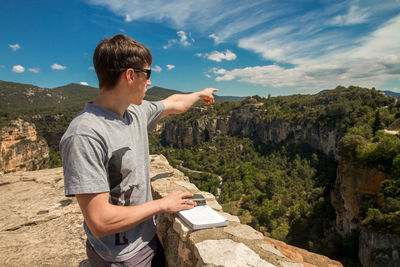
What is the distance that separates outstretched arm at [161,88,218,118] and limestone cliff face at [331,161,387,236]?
15.5 metres

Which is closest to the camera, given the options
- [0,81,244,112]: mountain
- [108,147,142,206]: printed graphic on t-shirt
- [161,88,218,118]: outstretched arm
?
[108,147,142,206]: printed graphic on t-shirt

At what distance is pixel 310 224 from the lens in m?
21.5

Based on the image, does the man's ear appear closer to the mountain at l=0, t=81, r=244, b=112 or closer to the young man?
the young man

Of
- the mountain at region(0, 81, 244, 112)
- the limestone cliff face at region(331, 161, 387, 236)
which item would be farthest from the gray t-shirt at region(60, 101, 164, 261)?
the mountain at region(0, 81, 244, 112)

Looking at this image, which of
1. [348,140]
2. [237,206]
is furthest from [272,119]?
[348,140]

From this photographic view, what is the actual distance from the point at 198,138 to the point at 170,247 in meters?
59.0

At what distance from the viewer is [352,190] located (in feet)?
49.0

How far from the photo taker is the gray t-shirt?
3.39 ft

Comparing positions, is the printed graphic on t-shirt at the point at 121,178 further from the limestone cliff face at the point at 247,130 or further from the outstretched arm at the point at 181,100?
the limestone cliff face at the point at 247,130

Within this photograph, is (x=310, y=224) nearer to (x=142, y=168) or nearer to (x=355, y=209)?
(x=355, y=209)

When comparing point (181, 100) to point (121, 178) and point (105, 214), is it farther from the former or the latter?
point (105, 214)

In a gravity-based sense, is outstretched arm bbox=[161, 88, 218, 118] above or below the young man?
above

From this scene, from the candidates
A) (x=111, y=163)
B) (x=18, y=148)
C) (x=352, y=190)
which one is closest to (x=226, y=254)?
(x=111, y=163)

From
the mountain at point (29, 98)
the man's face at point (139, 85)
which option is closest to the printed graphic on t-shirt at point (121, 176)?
the man's face at point (139, 85)
